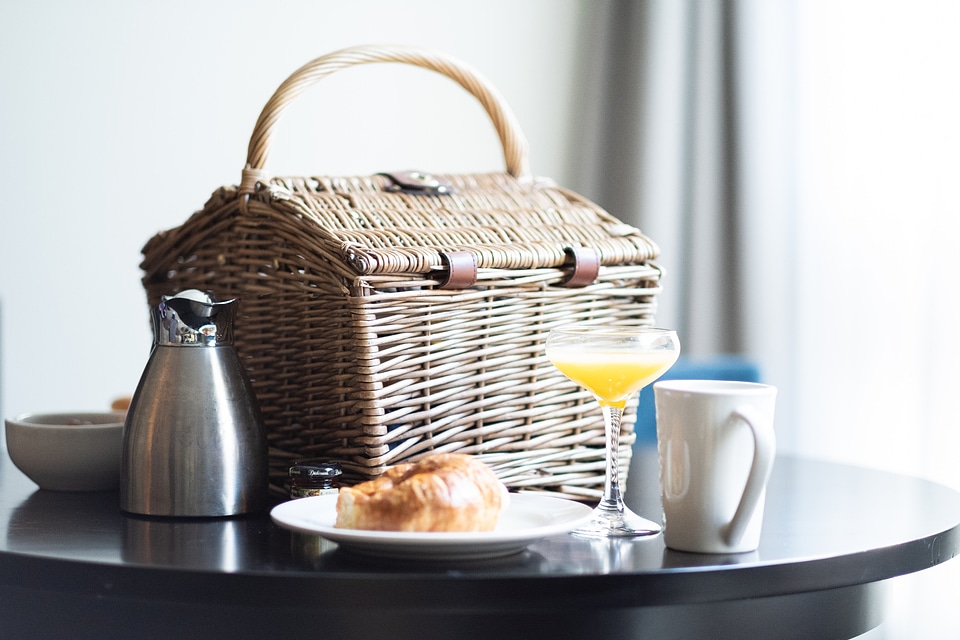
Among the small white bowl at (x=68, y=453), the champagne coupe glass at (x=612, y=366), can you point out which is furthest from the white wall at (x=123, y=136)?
the champagne coupe glass at (x=612, y=366)

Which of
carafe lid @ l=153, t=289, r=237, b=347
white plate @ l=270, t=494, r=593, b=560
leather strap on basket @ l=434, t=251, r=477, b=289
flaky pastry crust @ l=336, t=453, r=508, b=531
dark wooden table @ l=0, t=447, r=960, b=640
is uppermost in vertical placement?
leather strap on basket @ l=434, t=251, r=477, b=289

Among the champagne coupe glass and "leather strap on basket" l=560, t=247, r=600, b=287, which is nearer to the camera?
the champagne coupe glass

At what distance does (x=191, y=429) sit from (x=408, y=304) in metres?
0.22

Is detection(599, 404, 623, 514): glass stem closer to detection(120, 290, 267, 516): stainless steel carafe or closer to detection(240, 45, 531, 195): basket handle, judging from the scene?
detection(120, 290, 267, 516): stainless steel carafe

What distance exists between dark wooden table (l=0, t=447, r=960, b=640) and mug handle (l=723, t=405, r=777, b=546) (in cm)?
2

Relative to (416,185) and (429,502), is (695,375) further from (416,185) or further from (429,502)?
(429,502)

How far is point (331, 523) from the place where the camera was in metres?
0.75

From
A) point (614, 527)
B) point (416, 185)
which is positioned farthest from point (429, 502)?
point (416, 185)

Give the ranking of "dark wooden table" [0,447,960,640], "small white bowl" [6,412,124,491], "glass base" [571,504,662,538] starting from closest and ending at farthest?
"dark wooden table" [0,447,960,640] < "glass base" [571,504,662,538] < "small white bowl" [6,412,124,491]

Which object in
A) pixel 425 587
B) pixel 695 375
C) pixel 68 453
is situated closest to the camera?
pixel 425 587

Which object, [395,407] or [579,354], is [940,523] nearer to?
[579,354]

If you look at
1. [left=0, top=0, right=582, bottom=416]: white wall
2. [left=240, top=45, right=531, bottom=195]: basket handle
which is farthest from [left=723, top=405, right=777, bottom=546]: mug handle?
[left=0, top=0, right=582, bottom=416]: white wall

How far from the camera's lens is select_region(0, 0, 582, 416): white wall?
2.48m

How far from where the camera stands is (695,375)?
1866 millimetres
